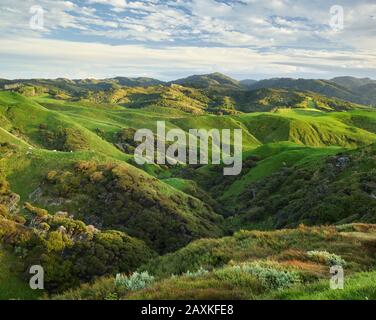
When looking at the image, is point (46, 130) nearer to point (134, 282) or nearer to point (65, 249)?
point (65, 249)

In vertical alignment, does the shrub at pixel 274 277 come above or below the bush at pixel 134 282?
above

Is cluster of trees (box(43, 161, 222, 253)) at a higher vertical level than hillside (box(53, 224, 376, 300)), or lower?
lower

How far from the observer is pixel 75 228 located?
41938 mm

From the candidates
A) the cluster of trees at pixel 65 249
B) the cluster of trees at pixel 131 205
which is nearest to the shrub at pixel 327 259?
the cluster of trees at pixel 65 249

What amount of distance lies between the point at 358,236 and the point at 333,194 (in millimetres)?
30989

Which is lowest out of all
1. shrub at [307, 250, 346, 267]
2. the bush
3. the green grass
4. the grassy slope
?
the grassy slope

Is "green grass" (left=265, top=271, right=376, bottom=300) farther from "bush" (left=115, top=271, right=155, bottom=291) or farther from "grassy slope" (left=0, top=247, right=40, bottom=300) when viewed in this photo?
"grassy slope" (left=0, top=247, right=40, bottom=300)

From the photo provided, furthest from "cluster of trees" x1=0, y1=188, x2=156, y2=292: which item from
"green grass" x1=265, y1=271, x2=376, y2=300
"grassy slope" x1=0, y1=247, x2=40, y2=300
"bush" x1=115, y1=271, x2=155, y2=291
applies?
"green grass" x1=265, y1=271, x2=376, y2=300

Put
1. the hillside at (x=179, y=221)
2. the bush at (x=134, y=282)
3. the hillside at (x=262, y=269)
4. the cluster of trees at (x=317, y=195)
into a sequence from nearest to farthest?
the hillside at (x=262, y=269)
the bush at (x=134, y=282)
the hillside at (x=179, y=221)
the cluster of trees at (x=317, y=195)

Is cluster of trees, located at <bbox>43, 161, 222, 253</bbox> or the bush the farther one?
cluster of trees, located at <bbox>43, 161, 222, 253</bbox>

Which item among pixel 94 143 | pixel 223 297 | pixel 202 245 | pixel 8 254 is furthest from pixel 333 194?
pixel 94 143

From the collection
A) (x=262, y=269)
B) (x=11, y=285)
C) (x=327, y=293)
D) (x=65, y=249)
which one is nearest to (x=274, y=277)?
(x=262, y=269)

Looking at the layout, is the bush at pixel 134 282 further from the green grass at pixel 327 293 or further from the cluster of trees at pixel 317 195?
the cluster of trees at pixel 317 195
